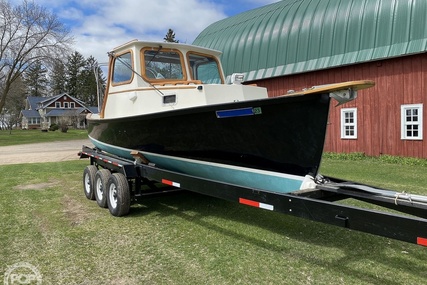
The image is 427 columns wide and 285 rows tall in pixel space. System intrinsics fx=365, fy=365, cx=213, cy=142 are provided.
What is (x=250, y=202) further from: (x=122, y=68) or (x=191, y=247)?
(x=122, y=68)

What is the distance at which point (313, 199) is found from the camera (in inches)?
126

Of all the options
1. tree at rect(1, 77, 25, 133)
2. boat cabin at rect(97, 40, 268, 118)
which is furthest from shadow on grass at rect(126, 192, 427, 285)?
tree at rect(1, 77, 25, 133)

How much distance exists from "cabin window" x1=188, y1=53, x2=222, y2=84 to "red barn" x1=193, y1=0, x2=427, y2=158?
8080 millimetres

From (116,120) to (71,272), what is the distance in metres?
2.92

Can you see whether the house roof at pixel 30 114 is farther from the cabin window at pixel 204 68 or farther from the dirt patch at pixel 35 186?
the cabin window at pixel 204 68

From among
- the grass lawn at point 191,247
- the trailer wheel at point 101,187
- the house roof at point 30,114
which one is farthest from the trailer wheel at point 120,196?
the house roof at point 30,114

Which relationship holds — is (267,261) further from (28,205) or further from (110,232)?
(28,205)

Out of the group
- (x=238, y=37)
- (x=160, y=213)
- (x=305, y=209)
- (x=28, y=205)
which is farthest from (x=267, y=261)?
(x=238, y=37)

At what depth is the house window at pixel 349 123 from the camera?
1370cm

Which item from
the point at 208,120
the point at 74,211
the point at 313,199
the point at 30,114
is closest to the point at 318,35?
the point at 208,120

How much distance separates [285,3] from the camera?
56.6ft

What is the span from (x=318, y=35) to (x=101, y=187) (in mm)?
11552

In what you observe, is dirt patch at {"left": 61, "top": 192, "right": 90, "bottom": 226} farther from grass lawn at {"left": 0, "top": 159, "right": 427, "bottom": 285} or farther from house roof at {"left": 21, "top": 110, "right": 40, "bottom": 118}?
house roof at {"left": 21, "top": 110, "right": 40, "bottom": 118}

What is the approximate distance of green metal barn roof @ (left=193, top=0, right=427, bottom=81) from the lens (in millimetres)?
12112
